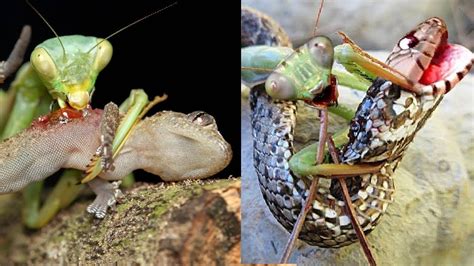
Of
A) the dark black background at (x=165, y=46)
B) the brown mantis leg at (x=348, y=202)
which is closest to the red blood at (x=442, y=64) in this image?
the brown mantis leg at (x=348, y=202)

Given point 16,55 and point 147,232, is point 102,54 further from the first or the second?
point 147,232

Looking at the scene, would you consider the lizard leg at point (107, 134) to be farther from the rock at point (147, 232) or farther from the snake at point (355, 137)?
the snake at point (355, 137)

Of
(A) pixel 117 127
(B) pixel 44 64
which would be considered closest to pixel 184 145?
(A) pixel 117 127

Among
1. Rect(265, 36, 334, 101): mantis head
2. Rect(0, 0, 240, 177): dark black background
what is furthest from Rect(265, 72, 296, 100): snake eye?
Rect(0, 0, 240, 177): dark black background

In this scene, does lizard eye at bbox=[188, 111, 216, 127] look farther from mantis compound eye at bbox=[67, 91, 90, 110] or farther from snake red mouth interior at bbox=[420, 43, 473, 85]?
snake red mouth interior at bbox=[420, 43, 473, 85]

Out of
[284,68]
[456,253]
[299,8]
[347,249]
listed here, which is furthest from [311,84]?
[456,253]

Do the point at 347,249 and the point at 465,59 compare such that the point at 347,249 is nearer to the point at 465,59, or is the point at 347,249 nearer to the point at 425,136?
the point at 425,136

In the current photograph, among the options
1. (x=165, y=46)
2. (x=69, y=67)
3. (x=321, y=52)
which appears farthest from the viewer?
(x=165, y=46)
